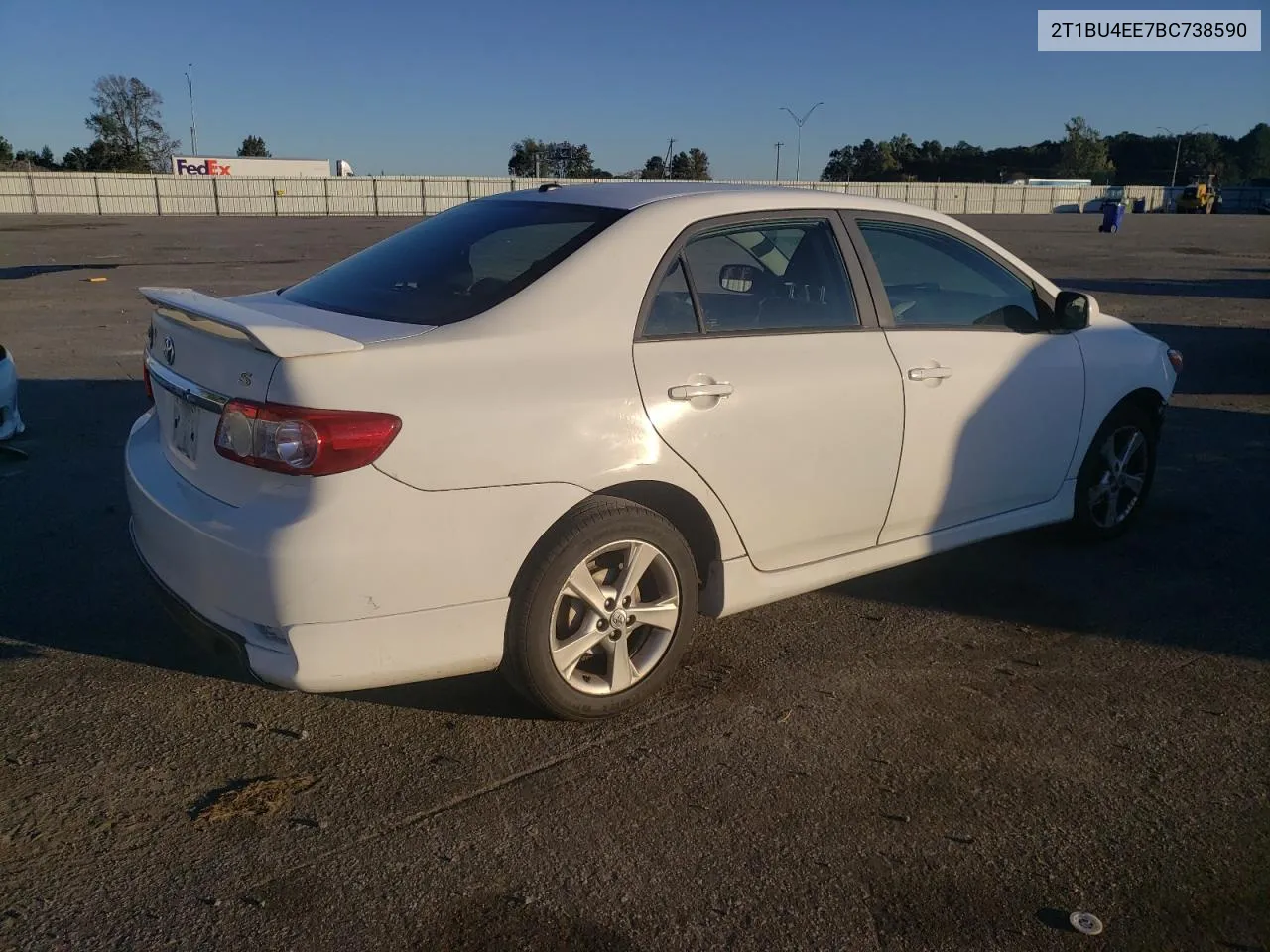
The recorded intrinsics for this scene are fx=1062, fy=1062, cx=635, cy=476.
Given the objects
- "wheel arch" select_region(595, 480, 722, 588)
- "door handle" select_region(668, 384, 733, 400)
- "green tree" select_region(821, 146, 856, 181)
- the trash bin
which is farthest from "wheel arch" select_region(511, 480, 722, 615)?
"green tree" select_region(821, 146, 856, 181)

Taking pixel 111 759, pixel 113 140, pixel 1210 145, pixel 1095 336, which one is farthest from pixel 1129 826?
pixel 1210 145

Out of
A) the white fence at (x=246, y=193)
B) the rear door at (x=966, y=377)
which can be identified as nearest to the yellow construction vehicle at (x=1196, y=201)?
the white fence at (x=246, y=193)

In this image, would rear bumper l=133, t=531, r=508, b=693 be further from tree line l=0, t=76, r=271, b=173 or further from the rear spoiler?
tree line l=0, t=76, r=271, b=173

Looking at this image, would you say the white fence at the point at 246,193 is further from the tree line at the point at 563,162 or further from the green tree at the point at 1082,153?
the green tree at the point at 1082,153

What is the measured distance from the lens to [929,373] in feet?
13.1

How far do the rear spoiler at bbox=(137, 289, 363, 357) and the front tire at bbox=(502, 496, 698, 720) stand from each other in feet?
2.71

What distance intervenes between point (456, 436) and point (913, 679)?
191 centimetres

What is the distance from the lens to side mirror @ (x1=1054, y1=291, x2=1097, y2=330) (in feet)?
15.0

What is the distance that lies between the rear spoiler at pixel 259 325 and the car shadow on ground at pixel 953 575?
127cm

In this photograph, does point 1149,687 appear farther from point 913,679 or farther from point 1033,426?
point 1033,426

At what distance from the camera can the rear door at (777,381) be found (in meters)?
3.39

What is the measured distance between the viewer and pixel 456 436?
291 centimetres

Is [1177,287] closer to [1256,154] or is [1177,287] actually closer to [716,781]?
[716,781]

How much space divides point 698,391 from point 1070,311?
2096mm
